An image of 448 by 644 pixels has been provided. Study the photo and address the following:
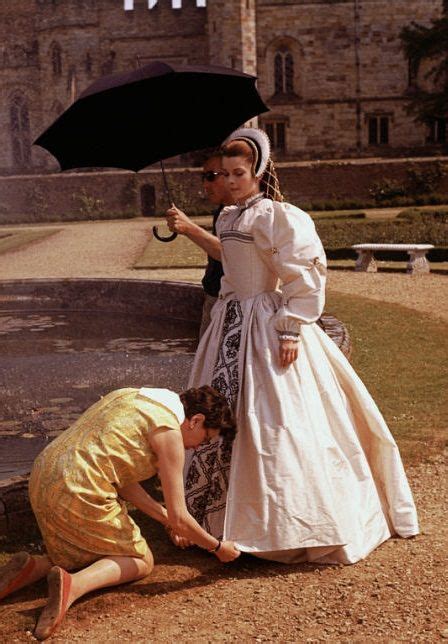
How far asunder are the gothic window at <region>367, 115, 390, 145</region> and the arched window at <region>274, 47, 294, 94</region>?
358 centimetres

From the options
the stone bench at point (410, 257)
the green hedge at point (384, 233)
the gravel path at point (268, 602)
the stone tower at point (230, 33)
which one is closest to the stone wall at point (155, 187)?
the stone tower at point (230, 33)

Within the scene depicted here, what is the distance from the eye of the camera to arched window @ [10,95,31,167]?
42.7 meters

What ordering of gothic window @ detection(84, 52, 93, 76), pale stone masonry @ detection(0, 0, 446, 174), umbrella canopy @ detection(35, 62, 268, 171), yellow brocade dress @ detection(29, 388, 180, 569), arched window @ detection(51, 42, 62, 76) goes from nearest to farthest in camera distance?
yellow brocade dress @ detection(29, 388, 180, 569), umbrella canopy @ detection(35, 62, 268, 171), pale stone masonry @ detection(0, 0, 446, 174), gothic window @ detection(84, 52, 93, 76), arched window @ detection(51, 42, 62, 76)

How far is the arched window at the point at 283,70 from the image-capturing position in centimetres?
3822

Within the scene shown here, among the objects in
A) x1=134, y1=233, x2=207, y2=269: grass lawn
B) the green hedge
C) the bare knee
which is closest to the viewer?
the bare knee

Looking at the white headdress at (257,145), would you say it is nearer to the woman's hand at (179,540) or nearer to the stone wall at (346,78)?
the woman's hand at (179,540)

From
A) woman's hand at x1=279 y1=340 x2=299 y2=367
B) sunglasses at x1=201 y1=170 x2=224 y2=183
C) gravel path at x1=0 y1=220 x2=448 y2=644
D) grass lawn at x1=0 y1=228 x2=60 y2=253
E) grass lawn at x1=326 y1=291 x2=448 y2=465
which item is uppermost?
sunglasses at x1=201 y1=170 x2=224 y2=183

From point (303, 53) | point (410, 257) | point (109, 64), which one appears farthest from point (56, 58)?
point (410, 257)

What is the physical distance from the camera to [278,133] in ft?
125

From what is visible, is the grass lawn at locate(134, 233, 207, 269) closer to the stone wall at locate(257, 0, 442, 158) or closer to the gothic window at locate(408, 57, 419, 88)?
the stone wall at locate(257, 0, 442, 158)

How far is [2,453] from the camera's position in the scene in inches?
222

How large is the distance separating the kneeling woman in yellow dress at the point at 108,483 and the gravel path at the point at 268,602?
13cm

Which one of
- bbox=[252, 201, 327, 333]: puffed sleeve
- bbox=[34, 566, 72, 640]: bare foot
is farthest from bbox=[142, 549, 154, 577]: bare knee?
bbox=[252, 201, 327, 333]: puffed sleeve

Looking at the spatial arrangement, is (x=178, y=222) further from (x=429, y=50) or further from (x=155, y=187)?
(x=429, y=50)
